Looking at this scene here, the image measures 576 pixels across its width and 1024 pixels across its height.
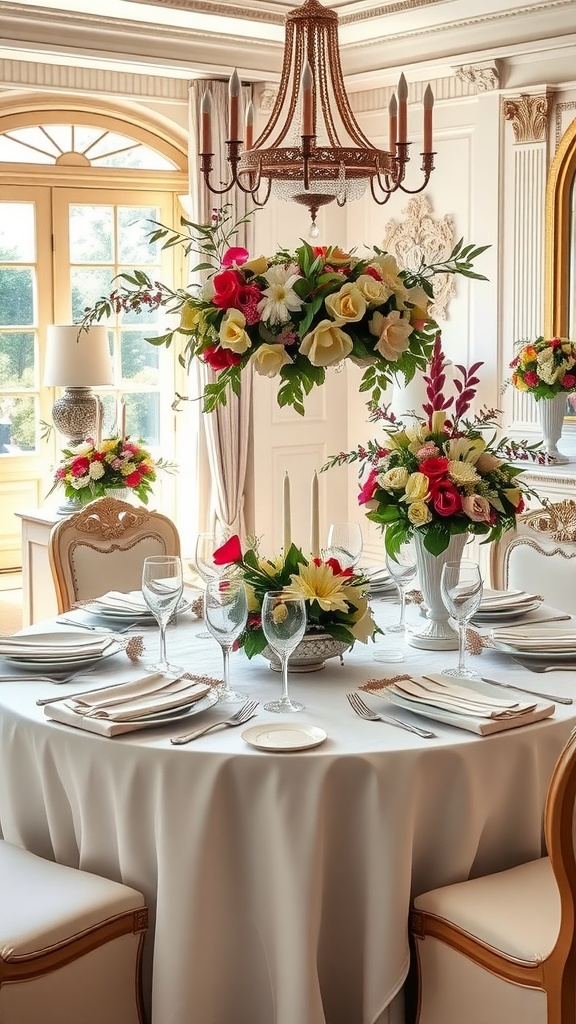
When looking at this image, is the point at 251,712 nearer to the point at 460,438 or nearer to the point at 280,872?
the point at 280,872

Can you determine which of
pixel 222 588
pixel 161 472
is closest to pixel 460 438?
pixel 222 588

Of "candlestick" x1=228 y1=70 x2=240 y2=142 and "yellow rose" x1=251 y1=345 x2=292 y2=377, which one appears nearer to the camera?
"yellow rose" x1=251 y1=345 x2=292 y2=377

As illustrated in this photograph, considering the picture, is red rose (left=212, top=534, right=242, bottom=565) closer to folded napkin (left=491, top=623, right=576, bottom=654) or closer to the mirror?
folded napkin (left=491, top=623, right=576, bottom=654)

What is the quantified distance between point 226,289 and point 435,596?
849mm

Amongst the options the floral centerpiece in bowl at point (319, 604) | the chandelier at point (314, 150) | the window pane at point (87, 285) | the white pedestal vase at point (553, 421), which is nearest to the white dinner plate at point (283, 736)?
the floral centerpiece in bowl at point (319, 604)

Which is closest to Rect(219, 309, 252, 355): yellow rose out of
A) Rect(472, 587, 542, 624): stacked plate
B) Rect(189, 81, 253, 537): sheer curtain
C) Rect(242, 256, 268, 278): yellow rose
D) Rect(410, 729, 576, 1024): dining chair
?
Rect(242, 256, 268, 278): yellow rose

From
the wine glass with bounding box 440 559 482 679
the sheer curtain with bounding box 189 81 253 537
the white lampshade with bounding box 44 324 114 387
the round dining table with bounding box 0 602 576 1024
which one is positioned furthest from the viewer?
the sheer curtain with bounding box 189 81 253 537

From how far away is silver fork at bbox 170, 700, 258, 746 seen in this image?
7.02ft

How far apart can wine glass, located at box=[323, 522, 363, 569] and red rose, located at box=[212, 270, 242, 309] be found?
2.17 feet

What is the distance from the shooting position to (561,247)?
5535 mm

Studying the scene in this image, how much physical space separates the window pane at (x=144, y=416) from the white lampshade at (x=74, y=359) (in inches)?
77.6

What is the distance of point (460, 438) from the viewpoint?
2646mm

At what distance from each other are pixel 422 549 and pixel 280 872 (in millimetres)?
908

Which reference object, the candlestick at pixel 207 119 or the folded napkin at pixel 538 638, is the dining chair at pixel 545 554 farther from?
the candlestick at pixel 207 119
